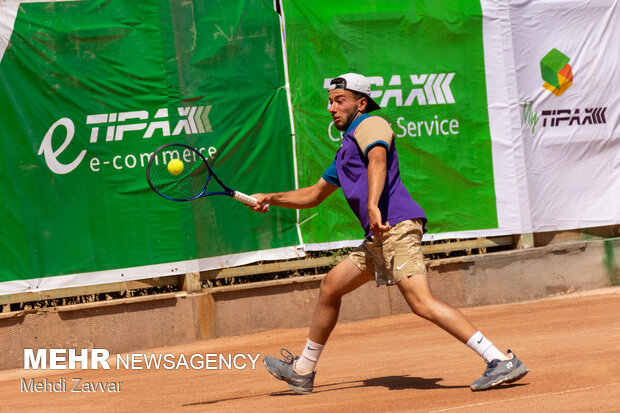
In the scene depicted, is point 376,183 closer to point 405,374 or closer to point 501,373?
point 501,373

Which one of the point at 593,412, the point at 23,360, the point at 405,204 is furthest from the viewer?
the point at 23,360

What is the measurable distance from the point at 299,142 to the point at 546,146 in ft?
8.87

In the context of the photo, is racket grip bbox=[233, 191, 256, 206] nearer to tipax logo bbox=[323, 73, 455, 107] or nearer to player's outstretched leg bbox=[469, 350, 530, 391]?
player's outstretched leg bbox=[469, 350, 530, 391]

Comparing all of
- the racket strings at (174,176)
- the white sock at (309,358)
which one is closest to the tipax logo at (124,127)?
the racket strings at (174,176)

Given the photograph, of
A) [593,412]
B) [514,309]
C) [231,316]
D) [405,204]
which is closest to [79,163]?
[231,316]

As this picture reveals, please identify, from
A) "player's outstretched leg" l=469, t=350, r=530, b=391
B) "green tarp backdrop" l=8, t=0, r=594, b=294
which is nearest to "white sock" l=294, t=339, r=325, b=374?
"player's outstretched leg" l=469, t=350, r=530, b=391

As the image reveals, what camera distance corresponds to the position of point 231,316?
8.44 m

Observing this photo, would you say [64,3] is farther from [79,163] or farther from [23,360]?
[23,360]

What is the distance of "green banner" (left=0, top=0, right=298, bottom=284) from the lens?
7961 millimetres

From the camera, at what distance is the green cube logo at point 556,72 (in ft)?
31.2

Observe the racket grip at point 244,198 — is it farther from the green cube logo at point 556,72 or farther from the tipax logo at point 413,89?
the green cube logo at point 556,72

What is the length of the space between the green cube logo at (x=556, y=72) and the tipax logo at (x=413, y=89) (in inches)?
41.8

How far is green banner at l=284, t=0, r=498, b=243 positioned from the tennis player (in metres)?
3.03

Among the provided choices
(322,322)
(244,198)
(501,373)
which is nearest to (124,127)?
(244,198)
